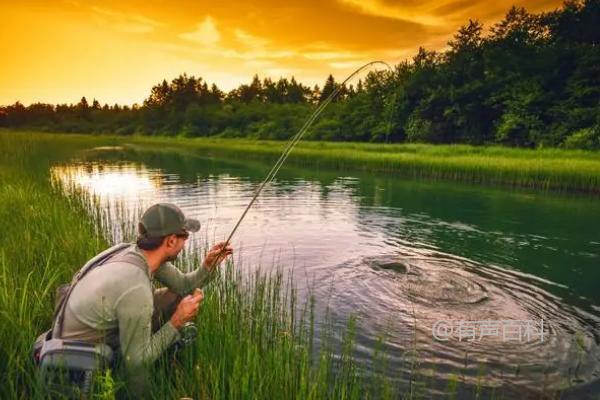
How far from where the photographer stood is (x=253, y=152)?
43656 mm

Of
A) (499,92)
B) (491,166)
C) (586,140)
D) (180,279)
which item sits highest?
(499,92)

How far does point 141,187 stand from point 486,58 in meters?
41.5

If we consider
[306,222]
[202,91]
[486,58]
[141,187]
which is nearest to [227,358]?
[306,222]

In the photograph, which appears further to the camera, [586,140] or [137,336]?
[586,140]

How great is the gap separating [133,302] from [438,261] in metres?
8.29

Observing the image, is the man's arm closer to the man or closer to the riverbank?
the man

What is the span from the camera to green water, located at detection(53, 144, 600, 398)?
574 centimetres

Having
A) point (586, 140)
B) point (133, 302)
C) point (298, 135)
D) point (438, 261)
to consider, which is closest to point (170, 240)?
point (133, 302)

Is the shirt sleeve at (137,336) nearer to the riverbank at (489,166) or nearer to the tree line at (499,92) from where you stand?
the riverbank at (489,166)

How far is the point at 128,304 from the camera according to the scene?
8.95 ft

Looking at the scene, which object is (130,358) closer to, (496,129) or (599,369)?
(599,369)

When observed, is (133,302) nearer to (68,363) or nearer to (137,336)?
(137,336)

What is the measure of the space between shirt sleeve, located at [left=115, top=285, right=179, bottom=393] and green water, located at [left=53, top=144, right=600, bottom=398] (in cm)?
289

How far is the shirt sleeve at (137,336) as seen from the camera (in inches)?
108
